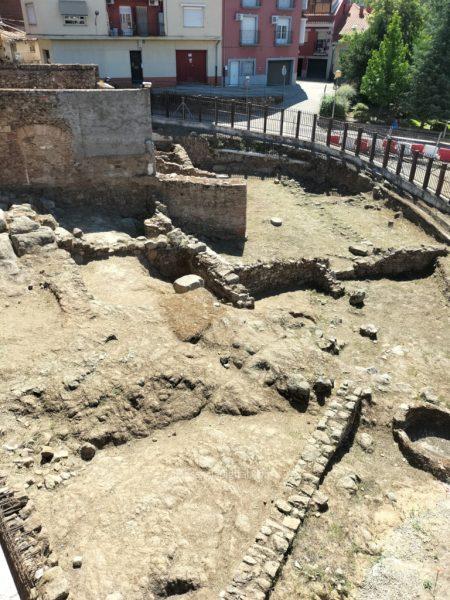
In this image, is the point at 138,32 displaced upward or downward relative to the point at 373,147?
upward

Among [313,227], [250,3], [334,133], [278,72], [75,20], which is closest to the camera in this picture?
[313,227]

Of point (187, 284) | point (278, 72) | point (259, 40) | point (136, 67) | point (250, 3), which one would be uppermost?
point (250, 3)

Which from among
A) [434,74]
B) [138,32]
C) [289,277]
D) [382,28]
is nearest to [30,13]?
[138,32]

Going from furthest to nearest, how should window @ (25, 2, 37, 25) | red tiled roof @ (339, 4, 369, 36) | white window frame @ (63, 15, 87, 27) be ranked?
red tiled roof @ (339, 4, 369, 36) < window @ (25, 2, 37, 25) < white window frame @ (63, 15, 87, 27)

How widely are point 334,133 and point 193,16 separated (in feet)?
53.9

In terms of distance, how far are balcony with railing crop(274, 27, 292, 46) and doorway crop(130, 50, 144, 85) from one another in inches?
454

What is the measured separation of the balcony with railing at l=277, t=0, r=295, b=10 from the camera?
124 feet

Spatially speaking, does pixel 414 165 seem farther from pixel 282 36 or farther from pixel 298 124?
pixel 282 36

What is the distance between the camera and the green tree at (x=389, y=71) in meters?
29.6

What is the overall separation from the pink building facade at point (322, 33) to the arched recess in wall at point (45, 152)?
39.8 metres

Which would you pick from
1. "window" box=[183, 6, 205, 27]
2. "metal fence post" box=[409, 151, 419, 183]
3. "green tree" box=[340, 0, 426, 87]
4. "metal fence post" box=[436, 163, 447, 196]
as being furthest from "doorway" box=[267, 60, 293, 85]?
"metal fence post" box=[436, 163, 447, 196]

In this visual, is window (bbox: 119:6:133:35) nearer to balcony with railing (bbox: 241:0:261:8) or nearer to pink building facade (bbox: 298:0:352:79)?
balcony with railing (bbox: 241:0:261:8)

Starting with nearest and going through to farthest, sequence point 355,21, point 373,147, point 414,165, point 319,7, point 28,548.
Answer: point 28,548
point 414,165
point 373,147
point 319,7
point 355,21

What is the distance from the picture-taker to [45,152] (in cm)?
1555
